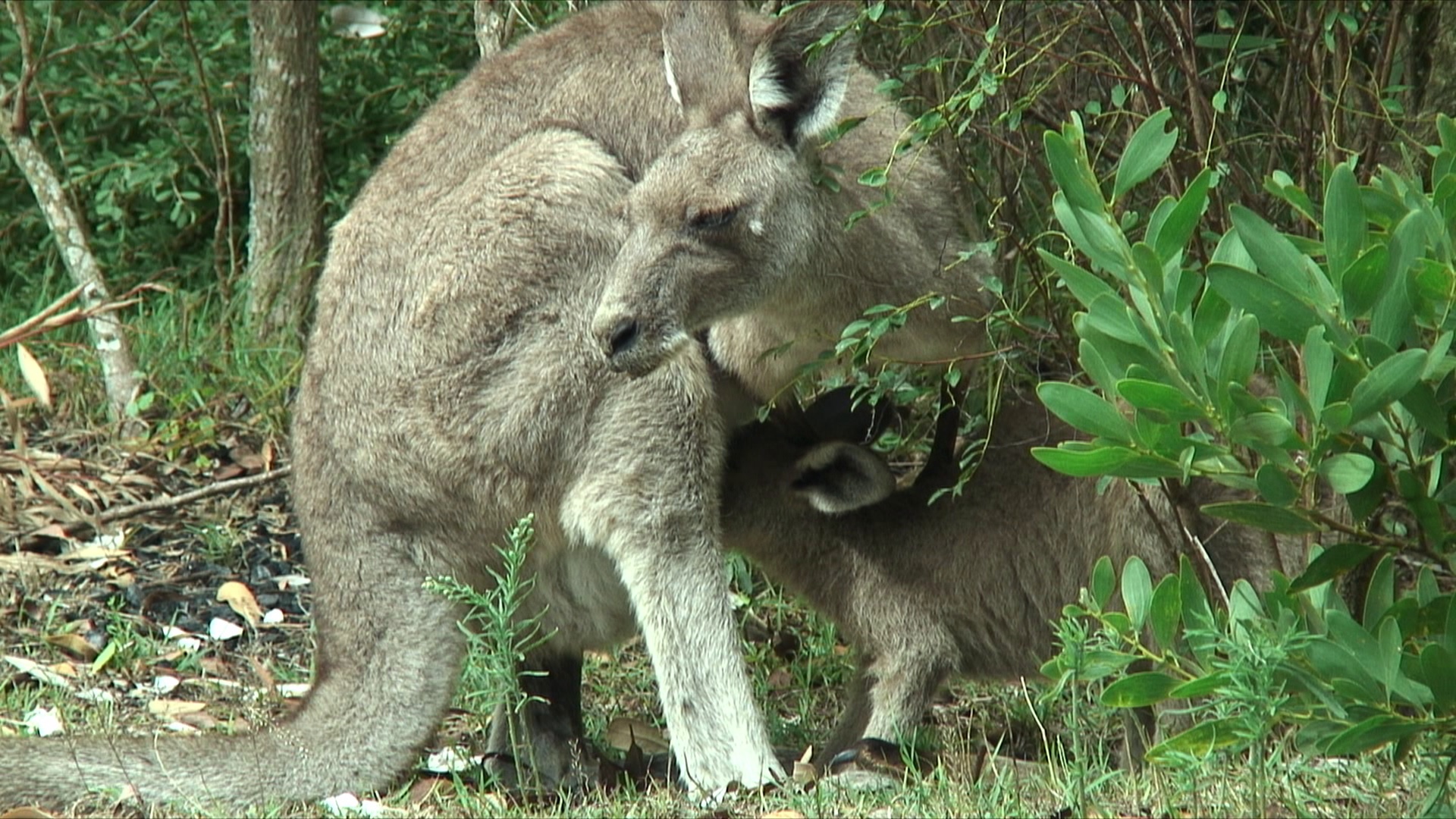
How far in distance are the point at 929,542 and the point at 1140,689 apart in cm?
195

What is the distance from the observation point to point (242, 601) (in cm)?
625

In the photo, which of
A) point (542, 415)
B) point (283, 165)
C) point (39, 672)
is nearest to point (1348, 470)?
point (542, 415)

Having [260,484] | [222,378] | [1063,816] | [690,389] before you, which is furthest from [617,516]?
[222,378]

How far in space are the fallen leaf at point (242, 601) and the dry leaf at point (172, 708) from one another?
0.69 metres

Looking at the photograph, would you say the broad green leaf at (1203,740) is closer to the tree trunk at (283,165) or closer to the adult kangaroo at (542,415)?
the adult kangaroo at (542,415)

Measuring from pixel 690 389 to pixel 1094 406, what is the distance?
1759 millimetres

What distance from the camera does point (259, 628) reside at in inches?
243

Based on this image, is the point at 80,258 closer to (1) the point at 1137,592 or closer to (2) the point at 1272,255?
(1) the point at 1137,592

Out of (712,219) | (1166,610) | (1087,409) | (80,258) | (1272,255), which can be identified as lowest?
(80,258)

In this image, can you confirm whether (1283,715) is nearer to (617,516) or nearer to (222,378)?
(617,516)

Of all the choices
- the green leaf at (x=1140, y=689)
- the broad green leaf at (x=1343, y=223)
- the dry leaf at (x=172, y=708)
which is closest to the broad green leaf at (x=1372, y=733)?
the green leaf at (x=1140, y=689)

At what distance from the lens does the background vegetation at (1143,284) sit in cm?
318

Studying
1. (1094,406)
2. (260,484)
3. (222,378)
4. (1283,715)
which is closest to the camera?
Answer: (1094,406)

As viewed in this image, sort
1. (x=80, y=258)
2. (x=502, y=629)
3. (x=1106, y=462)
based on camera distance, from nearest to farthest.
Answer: (x=1106, y=462) < (x=502, y=629) < (x=80, y=258)
